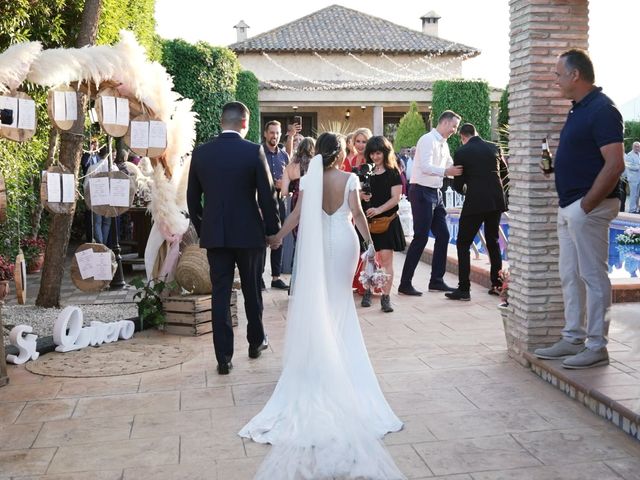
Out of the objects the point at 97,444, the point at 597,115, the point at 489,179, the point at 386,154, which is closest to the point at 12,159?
the point at 386,154

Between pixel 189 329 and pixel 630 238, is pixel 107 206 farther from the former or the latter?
pixel 630 238

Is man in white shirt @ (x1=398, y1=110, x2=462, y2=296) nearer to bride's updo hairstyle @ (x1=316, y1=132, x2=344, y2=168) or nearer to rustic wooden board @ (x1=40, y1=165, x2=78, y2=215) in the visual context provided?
bride's updo hairstyle @ (x1=316, y1=132, x2=344, y2=168)

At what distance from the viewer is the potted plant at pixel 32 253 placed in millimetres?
10602

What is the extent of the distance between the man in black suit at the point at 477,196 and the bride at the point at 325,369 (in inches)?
116

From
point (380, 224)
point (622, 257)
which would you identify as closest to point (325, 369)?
point (380, 224)

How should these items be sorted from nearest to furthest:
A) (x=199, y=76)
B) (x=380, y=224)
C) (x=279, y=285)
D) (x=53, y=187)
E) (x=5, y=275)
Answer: (x=53, y=187), (x=380, y=224), (x=5, y=275), (x=279, y=285), (x=199, y=76)

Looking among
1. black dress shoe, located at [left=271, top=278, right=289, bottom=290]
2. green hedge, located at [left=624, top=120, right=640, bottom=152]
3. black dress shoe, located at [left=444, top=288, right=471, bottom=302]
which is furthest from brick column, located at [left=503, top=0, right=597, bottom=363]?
green hedge, located at [left=624, top=120, right=640, bottom=152]

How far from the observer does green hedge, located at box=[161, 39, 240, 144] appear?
18.5 m

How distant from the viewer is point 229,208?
5.40 meters

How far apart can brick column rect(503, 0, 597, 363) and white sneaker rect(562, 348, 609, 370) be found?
1.50 feet

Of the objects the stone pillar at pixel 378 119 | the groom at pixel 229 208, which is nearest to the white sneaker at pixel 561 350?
the groom at pixel 229 208

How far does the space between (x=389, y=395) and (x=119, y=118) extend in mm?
3360

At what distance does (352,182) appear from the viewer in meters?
5.02

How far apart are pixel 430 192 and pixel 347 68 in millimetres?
26503
